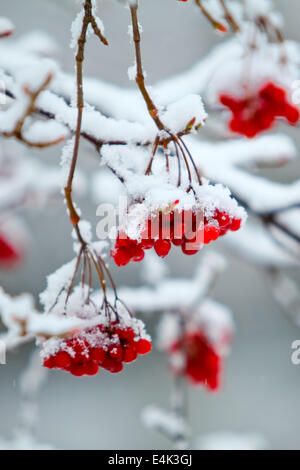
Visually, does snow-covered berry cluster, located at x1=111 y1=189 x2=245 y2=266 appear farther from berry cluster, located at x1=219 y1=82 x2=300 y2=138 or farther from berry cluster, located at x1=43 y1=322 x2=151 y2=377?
berry cluster, located at x1=219 y1=82 x2=300 y2=138

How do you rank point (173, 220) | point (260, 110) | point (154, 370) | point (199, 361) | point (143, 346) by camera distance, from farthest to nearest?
point (154, 370), point (199, 361), point (260, 110), point (143, 346), point (173, 220)

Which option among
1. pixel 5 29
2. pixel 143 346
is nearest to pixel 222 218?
pixel 143 346

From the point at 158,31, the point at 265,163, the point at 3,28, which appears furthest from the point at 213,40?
the point at 3,28

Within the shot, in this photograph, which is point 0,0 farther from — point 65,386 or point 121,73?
point 65,386

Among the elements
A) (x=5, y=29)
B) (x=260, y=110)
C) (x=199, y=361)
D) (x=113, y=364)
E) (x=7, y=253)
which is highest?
(x=7, y=253)

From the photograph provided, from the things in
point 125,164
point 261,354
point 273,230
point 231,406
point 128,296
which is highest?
point 261,354

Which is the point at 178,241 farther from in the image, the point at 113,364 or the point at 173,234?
the point at 113,364
